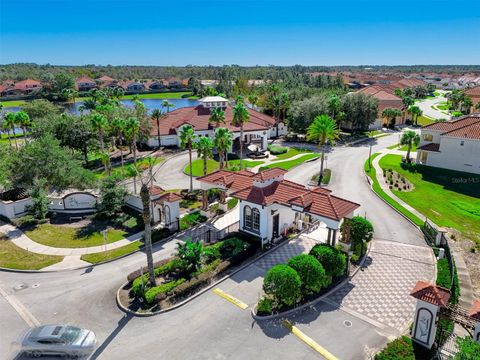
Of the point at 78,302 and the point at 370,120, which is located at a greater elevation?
the point at 370,120

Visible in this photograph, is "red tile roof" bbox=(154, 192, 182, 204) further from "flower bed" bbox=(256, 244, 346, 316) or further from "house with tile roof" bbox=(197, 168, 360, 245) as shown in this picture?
"flower bed" bbox=(256, 244, 346, 316)

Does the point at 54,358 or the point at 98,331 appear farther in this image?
the point at 98,331

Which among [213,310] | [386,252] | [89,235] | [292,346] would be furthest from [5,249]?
[386,252]

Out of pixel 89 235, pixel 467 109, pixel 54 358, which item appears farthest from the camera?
pixel 467 109

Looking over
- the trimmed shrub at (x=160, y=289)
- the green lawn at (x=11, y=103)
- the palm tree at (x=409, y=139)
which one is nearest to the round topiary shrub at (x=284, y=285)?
the trimmed shrub at (x=160, y=289)

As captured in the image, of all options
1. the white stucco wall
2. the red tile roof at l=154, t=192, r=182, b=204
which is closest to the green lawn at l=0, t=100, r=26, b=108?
the red tile roof at l=154, t=192, r=182, b=204

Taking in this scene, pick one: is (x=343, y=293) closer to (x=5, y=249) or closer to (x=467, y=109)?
(x=5, y=249)
